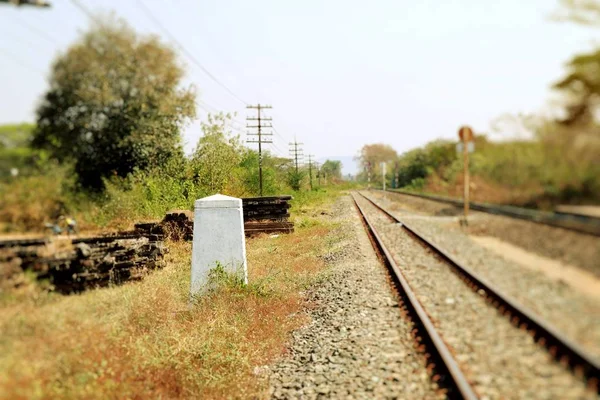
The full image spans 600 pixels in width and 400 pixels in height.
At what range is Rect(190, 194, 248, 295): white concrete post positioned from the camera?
26.1 ft

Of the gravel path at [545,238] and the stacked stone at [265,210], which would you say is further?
the stacked stone at [265,210]

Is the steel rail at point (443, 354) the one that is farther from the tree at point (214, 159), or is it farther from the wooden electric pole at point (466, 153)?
the tree at point (214, 159)

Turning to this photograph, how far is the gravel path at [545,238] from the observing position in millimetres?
2369

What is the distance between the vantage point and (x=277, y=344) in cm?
646

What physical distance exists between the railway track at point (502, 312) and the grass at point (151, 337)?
6.62 ft

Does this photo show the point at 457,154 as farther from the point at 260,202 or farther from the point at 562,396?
the point at 260,202

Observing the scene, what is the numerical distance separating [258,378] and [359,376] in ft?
4.75

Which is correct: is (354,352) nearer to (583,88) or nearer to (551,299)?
(551,299)

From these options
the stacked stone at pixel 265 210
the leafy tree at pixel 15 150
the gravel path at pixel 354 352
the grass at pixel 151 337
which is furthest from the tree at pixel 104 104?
the stacked stone at pixel 265 210

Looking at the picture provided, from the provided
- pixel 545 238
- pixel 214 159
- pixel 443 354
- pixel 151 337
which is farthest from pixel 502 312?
pixel 214 159

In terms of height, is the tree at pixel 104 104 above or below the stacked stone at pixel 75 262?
above

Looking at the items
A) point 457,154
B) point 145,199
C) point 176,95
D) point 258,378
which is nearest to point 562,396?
point 457,154

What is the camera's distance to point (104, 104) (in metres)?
4.95

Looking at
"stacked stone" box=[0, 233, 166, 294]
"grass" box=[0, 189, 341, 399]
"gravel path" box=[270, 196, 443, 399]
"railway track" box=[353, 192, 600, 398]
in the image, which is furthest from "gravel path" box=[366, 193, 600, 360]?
"stacked stone" box=[0, 233, 166, 294]
